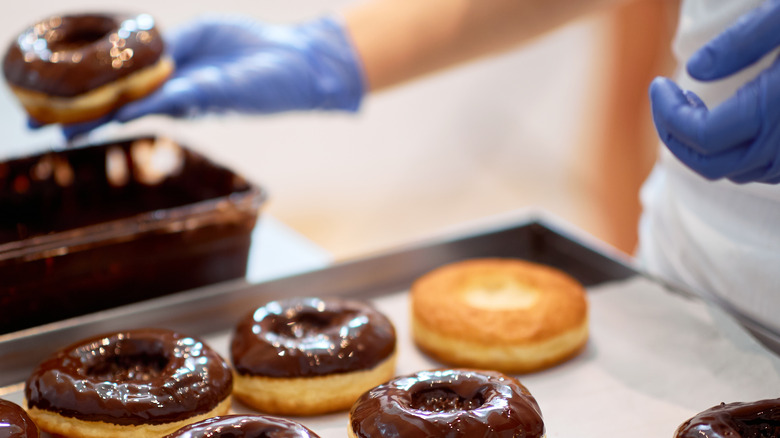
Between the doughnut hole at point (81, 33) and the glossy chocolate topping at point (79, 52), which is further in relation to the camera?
the doughnut hole at point (81, 33)

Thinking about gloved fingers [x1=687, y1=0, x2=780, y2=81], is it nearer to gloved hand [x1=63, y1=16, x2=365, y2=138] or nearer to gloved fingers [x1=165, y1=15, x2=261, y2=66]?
gloved hand [x1=63, y1=16, x2=365, y2=138]

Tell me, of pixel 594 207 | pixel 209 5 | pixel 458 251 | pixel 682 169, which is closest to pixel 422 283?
pixel 458 251

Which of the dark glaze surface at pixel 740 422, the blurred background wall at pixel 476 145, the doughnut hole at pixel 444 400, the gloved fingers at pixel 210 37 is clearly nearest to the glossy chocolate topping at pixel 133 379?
the doughnut hole at pixel 444 400

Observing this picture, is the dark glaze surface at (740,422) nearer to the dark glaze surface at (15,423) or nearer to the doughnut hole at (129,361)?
the doughnut hole at (129,361)

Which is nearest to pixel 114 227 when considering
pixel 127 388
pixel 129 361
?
pixel 129 361

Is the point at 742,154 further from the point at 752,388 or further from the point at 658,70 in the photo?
the point at 658,70

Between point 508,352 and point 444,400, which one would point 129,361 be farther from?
point 508,352
